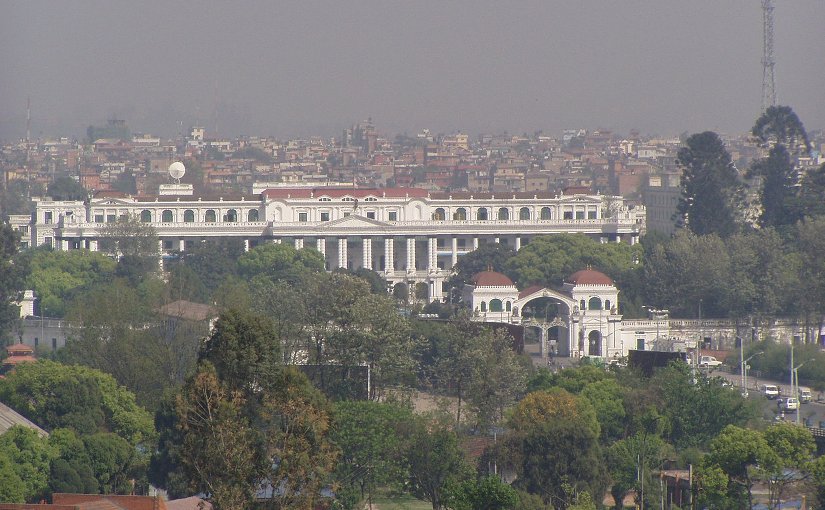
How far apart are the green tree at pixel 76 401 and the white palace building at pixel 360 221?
4496 cm

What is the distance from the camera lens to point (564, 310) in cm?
6969

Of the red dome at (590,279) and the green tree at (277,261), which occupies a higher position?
the green tree at (277,261)

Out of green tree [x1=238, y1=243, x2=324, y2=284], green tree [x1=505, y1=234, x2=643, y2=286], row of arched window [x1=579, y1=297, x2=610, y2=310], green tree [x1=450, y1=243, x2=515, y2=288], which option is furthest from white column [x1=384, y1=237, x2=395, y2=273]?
row of arched window [x1=579, y1=297, x2=610, y2=310]

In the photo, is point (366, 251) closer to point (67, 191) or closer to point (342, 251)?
point (342, 251)

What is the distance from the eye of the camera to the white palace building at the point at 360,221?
9331 cm

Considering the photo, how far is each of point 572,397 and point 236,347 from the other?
606 inches

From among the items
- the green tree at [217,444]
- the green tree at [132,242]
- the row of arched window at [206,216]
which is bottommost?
the green tree at [217,444]

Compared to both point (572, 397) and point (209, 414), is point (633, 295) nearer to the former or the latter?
point (572, 397)

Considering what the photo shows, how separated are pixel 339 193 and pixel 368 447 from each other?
197 feet

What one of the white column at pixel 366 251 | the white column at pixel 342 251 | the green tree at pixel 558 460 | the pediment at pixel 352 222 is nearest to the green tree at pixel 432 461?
the green tree at pixel 558 460

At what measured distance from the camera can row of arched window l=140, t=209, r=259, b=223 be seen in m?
97.2

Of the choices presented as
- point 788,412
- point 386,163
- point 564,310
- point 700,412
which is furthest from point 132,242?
point 386,163

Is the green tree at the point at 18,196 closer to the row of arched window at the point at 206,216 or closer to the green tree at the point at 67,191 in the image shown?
the green tree at the point at 67,191

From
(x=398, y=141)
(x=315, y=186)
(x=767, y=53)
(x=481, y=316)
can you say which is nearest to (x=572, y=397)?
(x=481, y=316)
